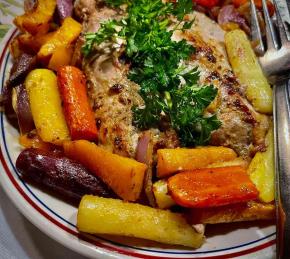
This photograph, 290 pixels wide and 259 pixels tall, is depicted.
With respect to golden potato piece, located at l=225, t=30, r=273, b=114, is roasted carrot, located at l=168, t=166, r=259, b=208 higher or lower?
lower

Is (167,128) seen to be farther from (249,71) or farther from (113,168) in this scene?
(249,71)

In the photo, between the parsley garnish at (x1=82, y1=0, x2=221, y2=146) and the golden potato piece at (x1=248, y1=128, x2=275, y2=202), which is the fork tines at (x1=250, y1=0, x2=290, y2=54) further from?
the golden potato piece at (x1=248, y1=128, x2=275, y2=202)

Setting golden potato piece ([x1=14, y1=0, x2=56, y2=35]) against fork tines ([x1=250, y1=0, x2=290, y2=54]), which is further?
golden potato piece ([x1=14, y1=0, x2=56, y2=35])

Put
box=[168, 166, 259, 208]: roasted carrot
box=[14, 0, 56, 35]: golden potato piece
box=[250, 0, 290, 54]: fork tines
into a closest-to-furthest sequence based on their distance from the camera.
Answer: box=[168, 166, 259, 208]: roasted carrot, box=[250, 0, 290, 54]: fork tines, box=[14, 0, 56, 35]: golden potato piece

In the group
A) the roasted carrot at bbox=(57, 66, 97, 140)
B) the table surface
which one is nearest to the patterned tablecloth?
the table surface

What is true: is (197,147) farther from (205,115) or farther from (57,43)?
(57,43)

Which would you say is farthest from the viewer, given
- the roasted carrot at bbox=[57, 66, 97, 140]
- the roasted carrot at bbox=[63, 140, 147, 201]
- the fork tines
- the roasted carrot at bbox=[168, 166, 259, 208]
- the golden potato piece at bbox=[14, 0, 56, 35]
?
the golden potato piece at bbox=[14, 0, 56, 35]

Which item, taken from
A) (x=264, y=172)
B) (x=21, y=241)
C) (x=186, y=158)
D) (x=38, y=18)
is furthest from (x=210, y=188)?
(x=38, y=18)
